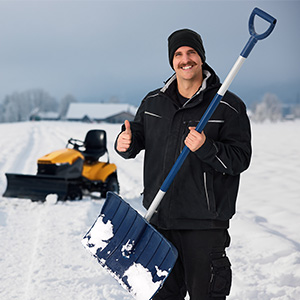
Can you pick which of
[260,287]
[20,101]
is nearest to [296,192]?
[260,287]

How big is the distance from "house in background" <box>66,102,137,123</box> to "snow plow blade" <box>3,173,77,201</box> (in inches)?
1748

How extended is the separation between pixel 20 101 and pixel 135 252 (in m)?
89.6

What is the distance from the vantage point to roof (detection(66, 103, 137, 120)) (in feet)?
182

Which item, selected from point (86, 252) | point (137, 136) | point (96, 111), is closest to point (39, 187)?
point (86, 252)

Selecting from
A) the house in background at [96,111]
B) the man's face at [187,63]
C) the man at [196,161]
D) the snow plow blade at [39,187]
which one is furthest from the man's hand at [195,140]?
the house in background at [96,111]

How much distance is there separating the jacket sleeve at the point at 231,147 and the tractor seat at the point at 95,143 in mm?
4355

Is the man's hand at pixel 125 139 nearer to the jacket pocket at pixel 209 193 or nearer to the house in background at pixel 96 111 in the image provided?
the jacket pocket at pixel 209 193

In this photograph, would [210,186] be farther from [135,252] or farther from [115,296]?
[115,296]

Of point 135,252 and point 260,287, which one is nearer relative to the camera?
point 135,252

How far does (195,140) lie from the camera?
1.75 meters

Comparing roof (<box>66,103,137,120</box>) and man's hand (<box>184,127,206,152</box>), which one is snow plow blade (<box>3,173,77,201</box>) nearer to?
man's hand (<box>184,127,206,152</box>)

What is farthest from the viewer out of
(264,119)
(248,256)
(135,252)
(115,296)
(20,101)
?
(20,101)

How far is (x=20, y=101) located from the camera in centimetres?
8656

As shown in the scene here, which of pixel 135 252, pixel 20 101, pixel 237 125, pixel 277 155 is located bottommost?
pixel 20 101
